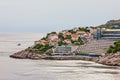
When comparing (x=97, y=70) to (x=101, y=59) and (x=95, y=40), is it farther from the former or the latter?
(x=95, y=40)

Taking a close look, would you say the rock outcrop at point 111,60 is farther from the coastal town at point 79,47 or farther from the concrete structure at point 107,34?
the concrete structure at point 107,34

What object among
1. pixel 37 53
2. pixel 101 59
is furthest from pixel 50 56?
pixel 101 59

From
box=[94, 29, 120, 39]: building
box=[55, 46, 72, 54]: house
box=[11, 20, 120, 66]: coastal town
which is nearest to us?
box=[11, 20, 120, 66]: coastal town

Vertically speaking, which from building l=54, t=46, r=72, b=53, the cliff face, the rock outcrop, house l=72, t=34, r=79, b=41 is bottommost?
the rock outcrop

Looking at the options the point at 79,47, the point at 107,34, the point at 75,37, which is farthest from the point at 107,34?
the point at 79,47

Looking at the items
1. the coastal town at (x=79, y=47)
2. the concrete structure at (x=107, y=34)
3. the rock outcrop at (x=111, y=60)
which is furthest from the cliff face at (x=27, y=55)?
the concrete structure at (x=107, y=34)

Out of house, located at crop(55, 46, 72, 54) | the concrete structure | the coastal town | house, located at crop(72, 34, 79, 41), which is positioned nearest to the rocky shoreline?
the coastal town

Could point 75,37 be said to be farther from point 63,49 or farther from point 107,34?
point 63,49

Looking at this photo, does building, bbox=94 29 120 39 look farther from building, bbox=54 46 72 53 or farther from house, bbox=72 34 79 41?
building, bbox=54 46 72 53
